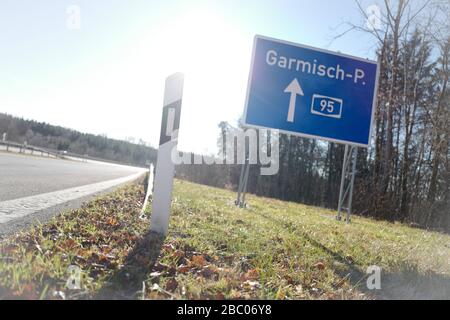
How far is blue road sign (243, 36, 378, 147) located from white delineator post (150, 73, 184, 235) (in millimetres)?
1631

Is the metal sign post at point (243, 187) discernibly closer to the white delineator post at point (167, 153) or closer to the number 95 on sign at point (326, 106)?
the number 95 on sign at point (326, 106)

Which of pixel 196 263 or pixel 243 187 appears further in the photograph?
pixel 243 187

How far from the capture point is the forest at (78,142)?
7875 centimetres

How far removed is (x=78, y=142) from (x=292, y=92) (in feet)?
324

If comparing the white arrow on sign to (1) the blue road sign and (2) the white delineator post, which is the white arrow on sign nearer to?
(1) the blue road sign

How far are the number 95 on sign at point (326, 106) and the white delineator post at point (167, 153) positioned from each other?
231 cm

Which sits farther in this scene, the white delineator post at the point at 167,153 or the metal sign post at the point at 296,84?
the metal sign post at the point at 296,84

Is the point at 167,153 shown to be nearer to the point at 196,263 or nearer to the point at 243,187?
the point at 196,263

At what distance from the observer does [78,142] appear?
9288 centimetres

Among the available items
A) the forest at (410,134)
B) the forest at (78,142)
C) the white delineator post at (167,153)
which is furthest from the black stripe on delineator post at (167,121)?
the forest at (78,142)

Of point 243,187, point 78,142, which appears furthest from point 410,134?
point 78,142

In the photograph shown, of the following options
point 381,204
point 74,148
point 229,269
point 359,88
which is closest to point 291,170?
point 381,204
